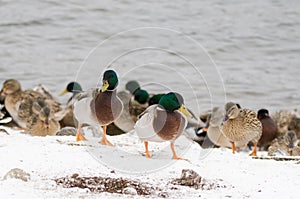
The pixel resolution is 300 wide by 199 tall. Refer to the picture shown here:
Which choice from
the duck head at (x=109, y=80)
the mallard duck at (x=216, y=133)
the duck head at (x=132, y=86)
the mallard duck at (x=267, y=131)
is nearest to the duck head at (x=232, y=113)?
the mallard duck at (x=216, y=133)

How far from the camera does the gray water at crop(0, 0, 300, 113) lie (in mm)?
14578

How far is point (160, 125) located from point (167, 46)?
34.8 feet

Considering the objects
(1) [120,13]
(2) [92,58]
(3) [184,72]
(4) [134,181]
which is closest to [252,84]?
(3) [184,72]

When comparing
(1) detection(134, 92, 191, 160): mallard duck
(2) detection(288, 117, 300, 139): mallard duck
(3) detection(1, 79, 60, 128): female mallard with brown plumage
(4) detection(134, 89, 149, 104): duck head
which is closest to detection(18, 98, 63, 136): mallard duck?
(3) detection(1, 79, 60, 128): female mallard with brown plumage

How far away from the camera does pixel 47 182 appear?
5168mm

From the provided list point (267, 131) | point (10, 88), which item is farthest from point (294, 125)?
point (10, 88)

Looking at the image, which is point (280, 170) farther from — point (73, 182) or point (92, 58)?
point (92, 58)

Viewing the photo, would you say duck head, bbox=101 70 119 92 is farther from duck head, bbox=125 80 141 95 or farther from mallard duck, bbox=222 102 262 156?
duck head, bbox=125 80 141 95

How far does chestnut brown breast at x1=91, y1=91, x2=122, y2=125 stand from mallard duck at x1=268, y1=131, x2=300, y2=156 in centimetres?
267

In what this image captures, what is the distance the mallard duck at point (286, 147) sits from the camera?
344 inches

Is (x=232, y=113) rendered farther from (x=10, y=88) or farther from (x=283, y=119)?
(x=10, y=88)

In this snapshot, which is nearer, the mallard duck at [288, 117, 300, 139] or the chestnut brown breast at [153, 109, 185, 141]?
the chestnut brown breast at [153, 109, 185, 141]

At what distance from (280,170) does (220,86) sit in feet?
28.3

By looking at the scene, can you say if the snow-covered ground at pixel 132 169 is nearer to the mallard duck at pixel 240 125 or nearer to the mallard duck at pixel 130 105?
the mallard duck at pixel 240 125
